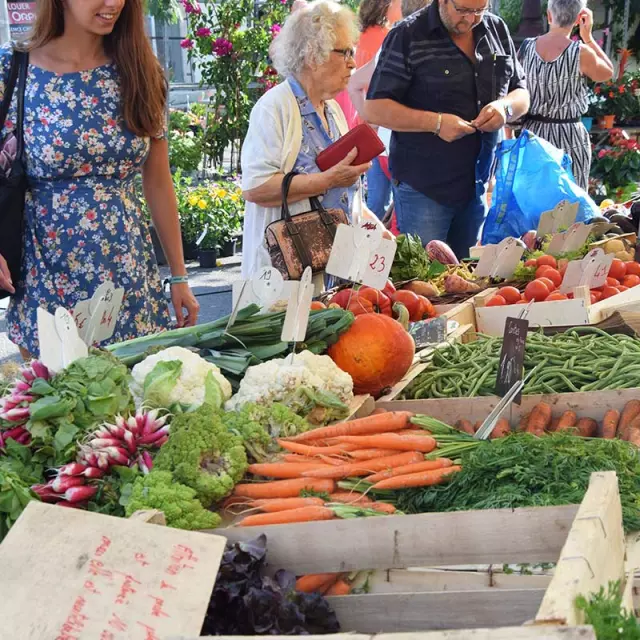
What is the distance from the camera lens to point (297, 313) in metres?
2.48

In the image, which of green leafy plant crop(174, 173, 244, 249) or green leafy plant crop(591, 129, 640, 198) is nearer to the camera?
green leafy plant crop(174, 173, 244, 249)

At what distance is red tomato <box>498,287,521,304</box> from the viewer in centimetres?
393

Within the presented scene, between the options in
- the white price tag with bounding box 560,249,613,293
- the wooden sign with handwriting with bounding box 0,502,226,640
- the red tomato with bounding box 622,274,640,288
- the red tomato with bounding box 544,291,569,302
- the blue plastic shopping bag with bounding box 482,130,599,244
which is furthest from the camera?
the blue plastic shopping bag with bounding box 482,130,599,244

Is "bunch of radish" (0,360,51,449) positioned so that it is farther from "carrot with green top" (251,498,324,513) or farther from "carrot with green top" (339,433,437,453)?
"carrot with green top" (339,433,437,453)

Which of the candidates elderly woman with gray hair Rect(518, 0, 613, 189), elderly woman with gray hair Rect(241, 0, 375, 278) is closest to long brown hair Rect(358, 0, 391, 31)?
elderly woman with gray hair Rect(518, 0, 613, 189)

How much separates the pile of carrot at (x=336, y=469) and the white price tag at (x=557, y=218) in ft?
9.78

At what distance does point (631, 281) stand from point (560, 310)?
911mm

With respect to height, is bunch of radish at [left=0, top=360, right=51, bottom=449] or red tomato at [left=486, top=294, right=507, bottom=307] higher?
bunch of radish at [left=0, top=360, right=51, bottom=449]

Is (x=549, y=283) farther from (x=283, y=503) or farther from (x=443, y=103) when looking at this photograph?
(x=283, y=503)

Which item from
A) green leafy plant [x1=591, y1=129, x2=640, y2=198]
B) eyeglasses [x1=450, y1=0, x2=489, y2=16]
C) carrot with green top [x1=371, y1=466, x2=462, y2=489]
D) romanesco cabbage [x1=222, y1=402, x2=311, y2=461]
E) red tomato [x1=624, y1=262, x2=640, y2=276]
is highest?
eyeglasses [x1=450, y1=0, x2=489, y2=16]

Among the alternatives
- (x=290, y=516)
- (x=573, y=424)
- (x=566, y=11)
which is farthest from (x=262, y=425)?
(x=566, y=11)

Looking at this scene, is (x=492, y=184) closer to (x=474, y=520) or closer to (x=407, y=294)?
(x=407, y=294)

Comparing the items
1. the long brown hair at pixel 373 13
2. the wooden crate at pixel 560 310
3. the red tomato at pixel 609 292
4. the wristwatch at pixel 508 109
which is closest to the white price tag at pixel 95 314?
the wooden crate at pixel 560 310

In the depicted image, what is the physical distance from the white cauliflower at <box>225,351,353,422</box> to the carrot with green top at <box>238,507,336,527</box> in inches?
16.7
